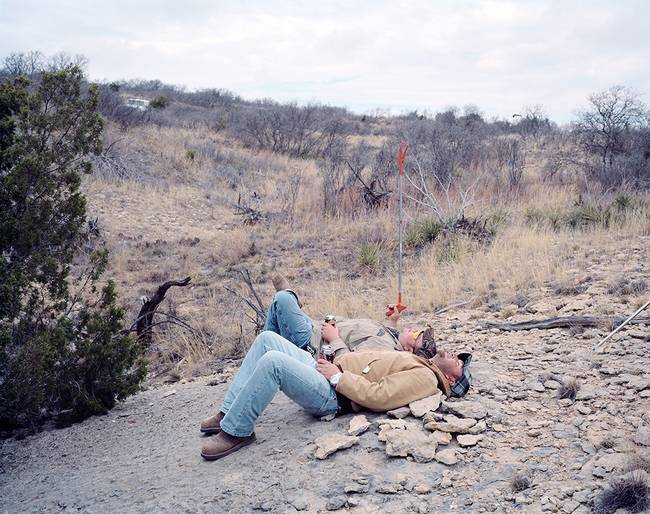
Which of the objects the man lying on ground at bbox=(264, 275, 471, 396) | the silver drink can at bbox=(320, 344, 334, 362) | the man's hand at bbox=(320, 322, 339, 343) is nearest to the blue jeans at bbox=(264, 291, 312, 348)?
the man lying on ground at bbox=(264, 275, 471, 396)

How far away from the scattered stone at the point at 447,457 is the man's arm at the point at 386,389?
0.46 m

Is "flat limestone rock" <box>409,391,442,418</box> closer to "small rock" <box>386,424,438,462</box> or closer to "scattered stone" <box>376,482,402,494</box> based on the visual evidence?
"small rock" <box>386,424,438,462</box>

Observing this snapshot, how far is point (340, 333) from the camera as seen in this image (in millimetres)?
5168

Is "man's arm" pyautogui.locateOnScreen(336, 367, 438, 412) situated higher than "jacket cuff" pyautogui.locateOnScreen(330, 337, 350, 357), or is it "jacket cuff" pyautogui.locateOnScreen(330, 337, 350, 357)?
"jacket cuff" pyautogui.locateOnScreen(330, 337, 350, 357)

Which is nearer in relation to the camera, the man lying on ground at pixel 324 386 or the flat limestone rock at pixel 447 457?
the flat limestone rock at pixel 447 457

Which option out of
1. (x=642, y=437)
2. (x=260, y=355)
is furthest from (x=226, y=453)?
(x=642, y=437)

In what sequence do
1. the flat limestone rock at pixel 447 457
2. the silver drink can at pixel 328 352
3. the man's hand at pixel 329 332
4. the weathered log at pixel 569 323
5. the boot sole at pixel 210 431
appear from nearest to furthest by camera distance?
the flat limestone rock at pixel 447 457
the boot sole at pixel 210 431
the silver drink can at pixel 328 352
the man's hand at pixel 329 332
the weathered log at pixel 569 323

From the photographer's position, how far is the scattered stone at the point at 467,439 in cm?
379

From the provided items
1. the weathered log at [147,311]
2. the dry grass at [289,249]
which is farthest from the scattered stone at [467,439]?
the weathered log at [147,311]

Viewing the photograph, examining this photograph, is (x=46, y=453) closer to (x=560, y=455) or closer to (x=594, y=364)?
(x=560, y=455)

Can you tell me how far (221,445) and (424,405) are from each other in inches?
49.3

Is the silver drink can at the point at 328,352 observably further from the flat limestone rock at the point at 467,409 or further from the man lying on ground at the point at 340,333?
the flat limestone rock at the point at 467,409

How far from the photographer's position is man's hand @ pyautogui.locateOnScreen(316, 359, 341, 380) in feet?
13.7

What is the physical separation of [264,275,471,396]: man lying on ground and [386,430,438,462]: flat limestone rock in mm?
1038
